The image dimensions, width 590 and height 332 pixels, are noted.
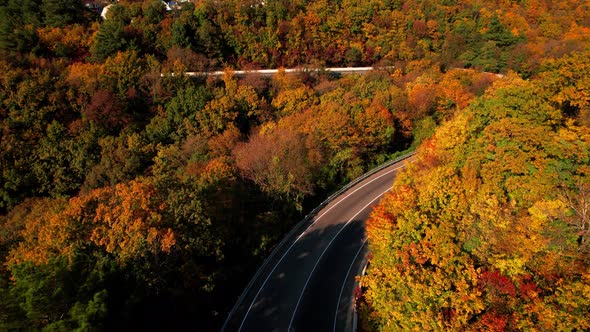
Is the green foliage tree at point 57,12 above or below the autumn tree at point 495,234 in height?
above

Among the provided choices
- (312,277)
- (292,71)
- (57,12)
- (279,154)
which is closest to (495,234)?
(312,277)

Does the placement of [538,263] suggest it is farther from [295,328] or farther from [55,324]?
[55,324]

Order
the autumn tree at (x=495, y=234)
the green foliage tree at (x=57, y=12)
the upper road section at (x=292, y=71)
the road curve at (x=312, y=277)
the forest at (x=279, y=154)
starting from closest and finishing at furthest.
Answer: the autumn tree at (x=495, y=234), the forest at (x=279, y=154), the road curve at (x=312, y=277), the upper road section at (x=292, y=71), the green foliage tree at (x=57, y=12)

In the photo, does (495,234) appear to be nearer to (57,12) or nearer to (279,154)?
(279,154)

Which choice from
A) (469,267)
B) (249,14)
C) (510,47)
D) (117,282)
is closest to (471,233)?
(469,267)

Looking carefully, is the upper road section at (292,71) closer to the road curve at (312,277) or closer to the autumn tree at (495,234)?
the road curve at (312,277)

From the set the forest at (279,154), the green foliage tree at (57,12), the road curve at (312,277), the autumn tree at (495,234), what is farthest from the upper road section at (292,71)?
the autumn tree at (495,234)

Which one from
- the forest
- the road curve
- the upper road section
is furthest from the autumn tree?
the upper road section

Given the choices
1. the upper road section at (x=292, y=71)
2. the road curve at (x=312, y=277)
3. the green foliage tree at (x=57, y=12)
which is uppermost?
the green foliage tree at (x=57, y=12)
